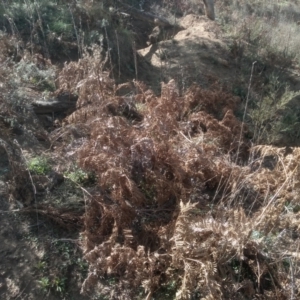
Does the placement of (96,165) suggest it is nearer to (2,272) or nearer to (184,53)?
(2,272)

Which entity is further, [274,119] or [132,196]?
[274,119]

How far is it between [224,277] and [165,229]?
708 mm

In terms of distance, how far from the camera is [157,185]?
4340mm

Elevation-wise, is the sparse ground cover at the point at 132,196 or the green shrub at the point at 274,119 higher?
the sparse ground cover at the point at 132,196

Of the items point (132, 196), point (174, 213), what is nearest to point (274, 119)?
point (174, 213)

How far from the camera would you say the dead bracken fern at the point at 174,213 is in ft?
12.0

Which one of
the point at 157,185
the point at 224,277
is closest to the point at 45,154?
the point at 157,185

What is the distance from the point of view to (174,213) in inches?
163

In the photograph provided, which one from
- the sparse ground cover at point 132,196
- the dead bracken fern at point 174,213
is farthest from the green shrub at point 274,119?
the dead bracken fern at point 174,213

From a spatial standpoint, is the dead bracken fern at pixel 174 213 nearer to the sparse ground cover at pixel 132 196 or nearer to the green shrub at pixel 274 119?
the sparse ground cover at pixel 132 196

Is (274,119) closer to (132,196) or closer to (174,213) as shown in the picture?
(174,213)

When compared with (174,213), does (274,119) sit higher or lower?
lower

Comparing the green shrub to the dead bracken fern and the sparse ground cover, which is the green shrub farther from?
the dead bracken fern

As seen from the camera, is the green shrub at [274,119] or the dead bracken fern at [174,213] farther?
the green shrub at [274,119]
